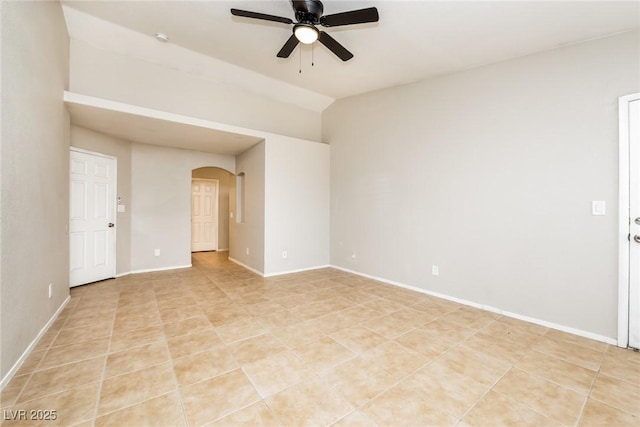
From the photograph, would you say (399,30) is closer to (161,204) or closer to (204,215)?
(161,204)

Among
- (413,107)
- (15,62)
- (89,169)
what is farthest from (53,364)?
(413,107)

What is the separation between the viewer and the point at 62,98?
296cm

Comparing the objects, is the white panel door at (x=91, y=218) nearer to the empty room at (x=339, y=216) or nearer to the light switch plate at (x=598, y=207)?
the empty room at (x=339, y=216)

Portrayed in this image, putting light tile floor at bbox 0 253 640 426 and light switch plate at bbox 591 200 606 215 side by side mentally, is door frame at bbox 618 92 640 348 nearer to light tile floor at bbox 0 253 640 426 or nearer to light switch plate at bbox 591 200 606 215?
light switch plate at bbox 591 200 606 215

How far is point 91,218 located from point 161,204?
45.8 inches

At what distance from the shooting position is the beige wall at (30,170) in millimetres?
1791

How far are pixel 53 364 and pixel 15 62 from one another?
2263 millimetres

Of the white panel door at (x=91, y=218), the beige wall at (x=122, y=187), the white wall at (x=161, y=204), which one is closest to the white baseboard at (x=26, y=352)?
the white panel door at (x=91, y=218)

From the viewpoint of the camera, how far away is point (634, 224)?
2.35 meters

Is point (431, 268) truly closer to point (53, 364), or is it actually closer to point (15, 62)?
point (53, 364)

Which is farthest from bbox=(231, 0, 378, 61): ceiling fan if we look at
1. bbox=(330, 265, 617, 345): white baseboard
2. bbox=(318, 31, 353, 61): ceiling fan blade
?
bbox=(330, 265, 617, 345): white baseboard

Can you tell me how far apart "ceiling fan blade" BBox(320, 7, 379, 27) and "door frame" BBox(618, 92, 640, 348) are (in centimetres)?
241

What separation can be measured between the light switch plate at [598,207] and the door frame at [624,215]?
0.10m

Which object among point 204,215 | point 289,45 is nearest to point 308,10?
point 289,45
